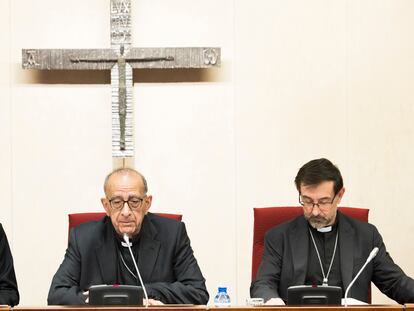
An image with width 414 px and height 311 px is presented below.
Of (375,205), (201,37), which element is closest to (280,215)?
(375,205)

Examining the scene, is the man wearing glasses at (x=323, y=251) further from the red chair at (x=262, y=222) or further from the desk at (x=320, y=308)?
the desk at (x=320, y=308)

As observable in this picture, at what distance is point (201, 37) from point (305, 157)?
101 centimetres

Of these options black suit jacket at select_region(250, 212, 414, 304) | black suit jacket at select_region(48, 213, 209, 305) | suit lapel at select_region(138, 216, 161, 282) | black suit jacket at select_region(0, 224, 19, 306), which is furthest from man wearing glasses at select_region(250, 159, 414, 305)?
black suit jacket at select_region(0, 224, 19, 306)

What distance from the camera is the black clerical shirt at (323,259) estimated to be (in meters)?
3.95

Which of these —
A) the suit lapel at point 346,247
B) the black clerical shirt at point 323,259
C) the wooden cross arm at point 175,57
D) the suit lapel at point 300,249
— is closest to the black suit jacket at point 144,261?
the suit lapel at point 300,249

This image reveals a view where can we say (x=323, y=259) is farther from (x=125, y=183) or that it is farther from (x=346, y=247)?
(x=125, y=183)

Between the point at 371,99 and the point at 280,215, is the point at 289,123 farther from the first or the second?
the point at 280,215

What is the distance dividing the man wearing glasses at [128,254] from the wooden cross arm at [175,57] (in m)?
1.21

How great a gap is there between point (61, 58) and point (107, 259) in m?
1.53

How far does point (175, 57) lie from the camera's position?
4.80 metres

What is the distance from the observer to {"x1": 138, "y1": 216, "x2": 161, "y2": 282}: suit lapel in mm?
3803

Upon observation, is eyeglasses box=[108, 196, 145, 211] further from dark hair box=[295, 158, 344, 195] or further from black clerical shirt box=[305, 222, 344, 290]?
black clerical shirt box=[305, 222, 344, 290]

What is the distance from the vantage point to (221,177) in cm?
497

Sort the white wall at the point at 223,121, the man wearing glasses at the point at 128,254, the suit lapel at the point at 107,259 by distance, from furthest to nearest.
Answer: the white wall at the point at 223,121 → the suit lapel at the point at 107,259 → the man wearing glasses at the point at 128,254
